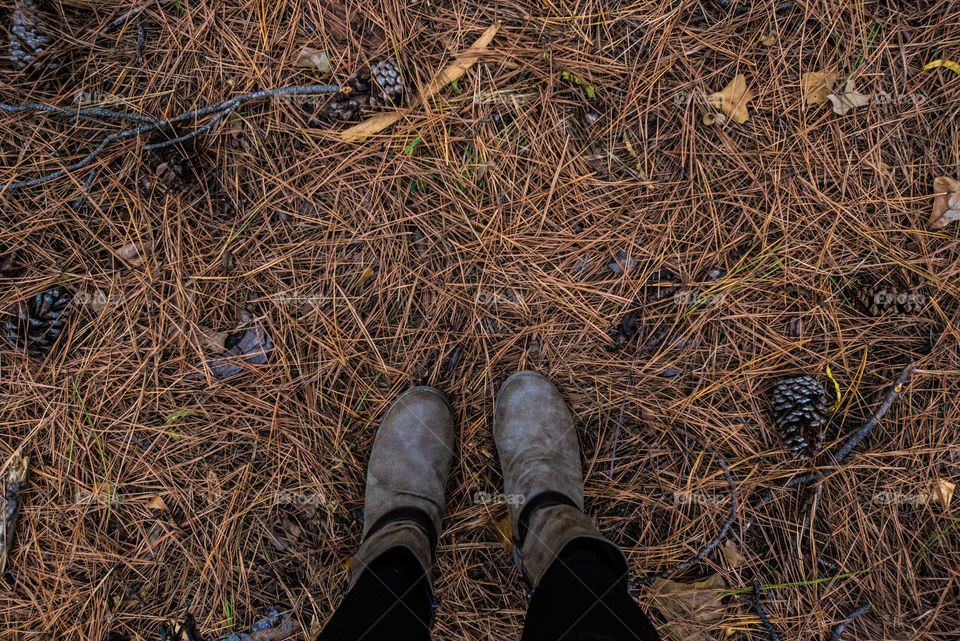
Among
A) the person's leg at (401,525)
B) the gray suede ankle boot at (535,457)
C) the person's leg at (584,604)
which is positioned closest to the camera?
the person's leg at (584,604)

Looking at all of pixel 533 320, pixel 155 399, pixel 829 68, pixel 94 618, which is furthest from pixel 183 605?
pixel 829 68

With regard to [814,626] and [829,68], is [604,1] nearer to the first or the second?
[829,68]

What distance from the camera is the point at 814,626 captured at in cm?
169

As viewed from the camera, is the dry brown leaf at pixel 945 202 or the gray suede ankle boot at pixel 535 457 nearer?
the gray suede ankle boot at pixel 535 457

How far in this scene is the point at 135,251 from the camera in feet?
5.81

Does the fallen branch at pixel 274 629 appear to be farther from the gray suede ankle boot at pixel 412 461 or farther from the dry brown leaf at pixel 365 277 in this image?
the dry brown leaf at pixel 365 277

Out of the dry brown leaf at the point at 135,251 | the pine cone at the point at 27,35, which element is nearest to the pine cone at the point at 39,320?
the dry brown leaf at the point at 135,251

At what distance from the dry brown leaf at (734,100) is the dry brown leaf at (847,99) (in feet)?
0.98

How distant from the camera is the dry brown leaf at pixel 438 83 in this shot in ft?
5.68

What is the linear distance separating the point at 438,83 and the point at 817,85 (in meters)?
1.39

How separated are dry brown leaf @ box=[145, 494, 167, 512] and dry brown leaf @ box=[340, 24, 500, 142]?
1521 mm

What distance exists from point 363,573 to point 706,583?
1230 millimetres

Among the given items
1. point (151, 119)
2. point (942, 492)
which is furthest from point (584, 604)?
point (151, 119)

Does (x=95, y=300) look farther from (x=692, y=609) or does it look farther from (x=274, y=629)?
(x=692, y=609)
